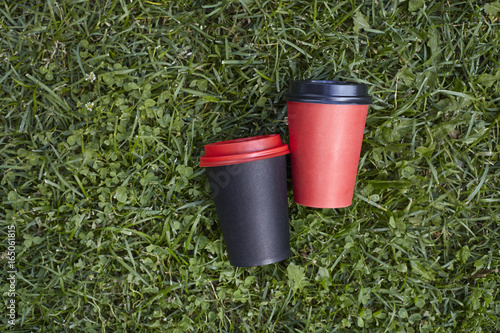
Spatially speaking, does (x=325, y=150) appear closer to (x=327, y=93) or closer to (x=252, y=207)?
(x=327, y=93)

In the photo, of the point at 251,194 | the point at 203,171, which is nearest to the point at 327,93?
the point at 251,194

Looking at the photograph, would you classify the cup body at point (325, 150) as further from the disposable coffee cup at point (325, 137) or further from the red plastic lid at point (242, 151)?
the red plastic lid at point (242, 151)

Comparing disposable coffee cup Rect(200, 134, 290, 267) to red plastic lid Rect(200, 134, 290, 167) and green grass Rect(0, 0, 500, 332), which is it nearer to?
red plastic lid Rect(200, 134, 290, 167)

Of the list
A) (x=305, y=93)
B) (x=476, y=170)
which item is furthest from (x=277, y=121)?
(x=476, y=170)

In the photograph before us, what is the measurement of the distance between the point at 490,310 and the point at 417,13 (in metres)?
1.60

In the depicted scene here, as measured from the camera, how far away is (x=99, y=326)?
213 centimetres

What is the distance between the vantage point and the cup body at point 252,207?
5.93ft

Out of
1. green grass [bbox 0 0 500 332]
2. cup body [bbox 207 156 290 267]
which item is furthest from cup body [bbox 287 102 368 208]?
green grass [bbox 0 0 500 332]

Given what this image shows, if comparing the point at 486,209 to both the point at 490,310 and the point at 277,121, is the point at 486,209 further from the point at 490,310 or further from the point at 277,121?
the point at 277,121

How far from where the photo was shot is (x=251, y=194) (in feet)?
6.00

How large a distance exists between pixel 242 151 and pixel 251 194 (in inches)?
7.9

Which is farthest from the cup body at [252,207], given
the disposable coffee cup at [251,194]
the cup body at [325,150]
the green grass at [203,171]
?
the green grass at [203,171]

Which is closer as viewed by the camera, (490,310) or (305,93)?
(305,93)

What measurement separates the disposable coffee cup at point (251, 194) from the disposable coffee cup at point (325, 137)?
95 mm
